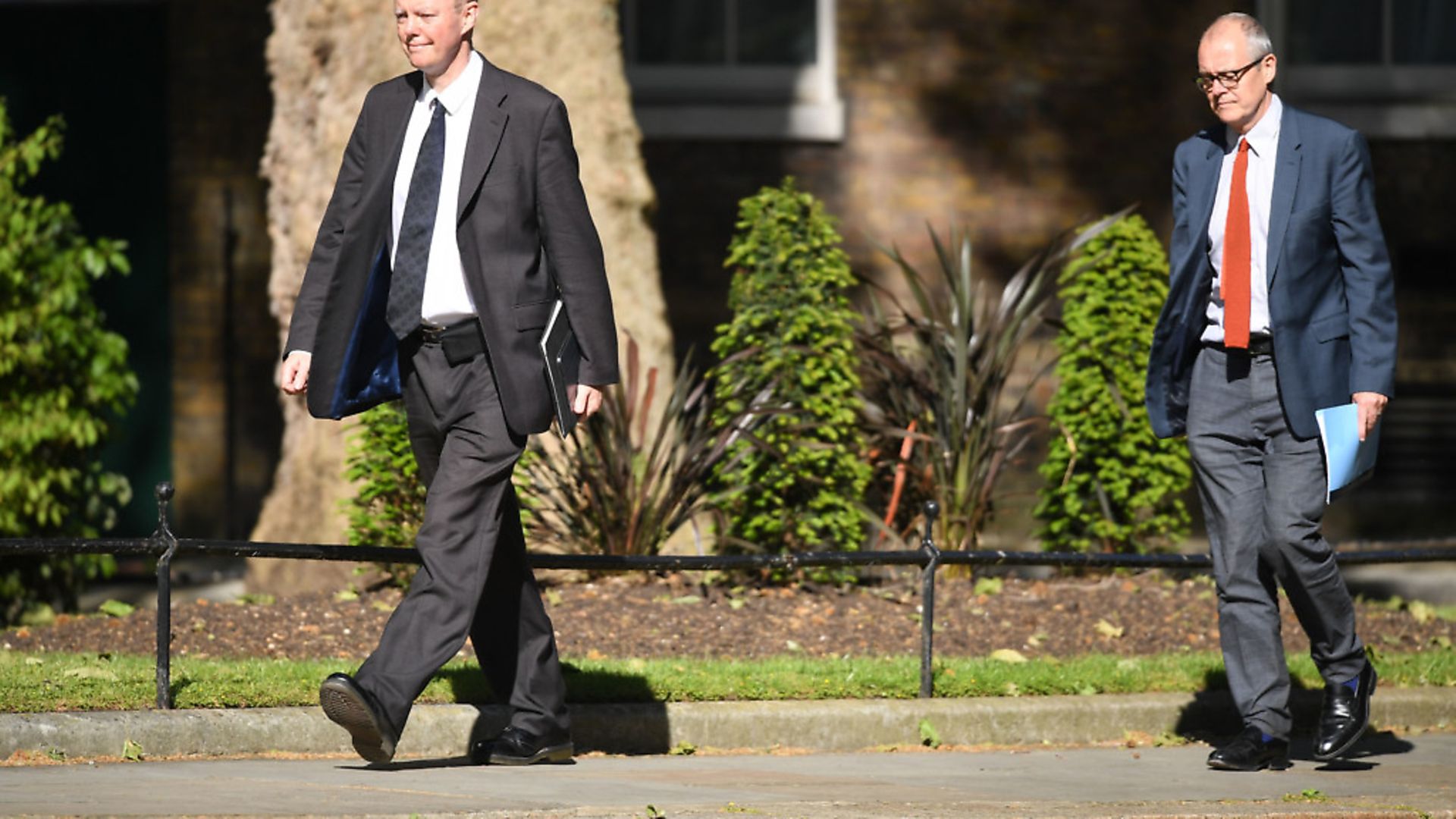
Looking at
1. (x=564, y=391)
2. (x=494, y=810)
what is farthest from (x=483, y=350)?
(x=494, y=810)

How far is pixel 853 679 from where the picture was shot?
271 inches

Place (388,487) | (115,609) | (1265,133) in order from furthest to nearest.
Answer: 1. (115,609)
2. (388,487)
3. (1265,133)

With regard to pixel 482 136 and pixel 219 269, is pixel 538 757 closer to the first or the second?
pixel 482 136

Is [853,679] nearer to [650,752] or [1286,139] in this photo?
[650,752]

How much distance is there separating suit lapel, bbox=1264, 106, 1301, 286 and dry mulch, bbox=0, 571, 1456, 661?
235 cm

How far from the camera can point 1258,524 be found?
605 cm

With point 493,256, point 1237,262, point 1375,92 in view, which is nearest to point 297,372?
point 493,256

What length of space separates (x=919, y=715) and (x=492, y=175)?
236 cm

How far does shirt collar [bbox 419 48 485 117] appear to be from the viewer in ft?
18.2

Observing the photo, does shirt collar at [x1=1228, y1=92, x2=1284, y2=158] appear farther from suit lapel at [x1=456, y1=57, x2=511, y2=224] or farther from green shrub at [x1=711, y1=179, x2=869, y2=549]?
green shrub at [x1=711, y1=179, x2=869, y2=549]

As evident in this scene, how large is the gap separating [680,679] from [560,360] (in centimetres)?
160

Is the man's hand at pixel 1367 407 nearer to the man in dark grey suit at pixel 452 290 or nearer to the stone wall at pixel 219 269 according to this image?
the man in dark grey suit at pixel 452 290

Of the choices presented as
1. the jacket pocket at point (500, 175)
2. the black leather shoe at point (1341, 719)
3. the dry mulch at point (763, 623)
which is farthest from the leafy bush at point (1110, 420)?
the jacket pocket at point (500, 175)

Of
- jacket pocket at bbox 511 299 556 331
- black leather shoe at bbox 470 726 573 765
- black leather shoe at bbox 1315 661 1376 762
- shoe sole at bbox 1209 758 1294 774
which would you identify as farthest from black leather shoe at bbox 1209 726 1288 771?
jacket pocket at bbox 511 299 556 331
